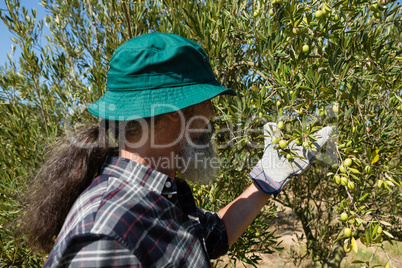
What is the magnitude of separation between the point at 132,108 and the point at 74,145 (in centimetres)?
41

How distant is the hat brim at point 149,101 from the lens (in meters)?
1.22

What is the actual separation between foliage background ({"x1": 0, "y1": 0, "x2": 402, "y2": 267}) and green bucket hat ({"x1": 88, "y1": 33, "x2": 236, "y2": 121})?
413 mm

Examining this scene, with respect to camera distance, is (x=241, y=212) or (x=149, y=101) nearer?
(x=149, y=101)

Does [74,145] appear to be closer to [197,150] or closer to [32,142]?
[197,150]

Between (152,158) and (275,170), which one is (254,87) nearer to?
(275,170)

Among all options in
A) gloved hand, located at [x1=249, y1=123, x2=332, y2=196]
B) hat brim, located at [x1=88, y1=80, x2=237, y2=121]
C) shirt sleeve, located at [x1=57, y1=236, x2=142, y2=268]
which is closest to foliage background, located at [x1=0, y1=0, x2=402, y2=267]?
gloved hand, located at [x1=249, y1=123, x2=332, y2=196]

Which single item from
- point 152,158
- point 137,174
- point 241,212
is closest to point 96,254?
point 137,174

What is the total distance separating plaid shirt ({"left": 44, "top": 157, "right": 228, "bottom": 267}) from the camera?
0.94 m

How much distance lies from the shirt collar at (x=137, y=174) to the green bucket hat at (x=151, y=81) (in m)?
0.20

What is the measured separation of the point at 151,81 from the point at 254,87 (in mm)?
689

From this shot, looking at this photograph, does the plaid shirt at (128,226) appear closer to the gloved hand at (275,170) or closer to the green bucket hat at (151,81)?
the green bucket hat at (151,81)

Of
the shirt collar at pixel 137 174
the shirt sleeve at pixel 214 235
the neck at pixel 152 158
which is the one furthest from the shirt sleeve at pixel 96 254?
the shirt sleeve at pixel 214 235

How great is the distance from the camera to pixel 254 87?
1.70m

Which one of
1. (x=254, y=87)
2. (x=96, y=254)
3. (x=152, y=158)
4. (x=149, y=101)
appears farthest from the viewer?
(x=254, y=87)
